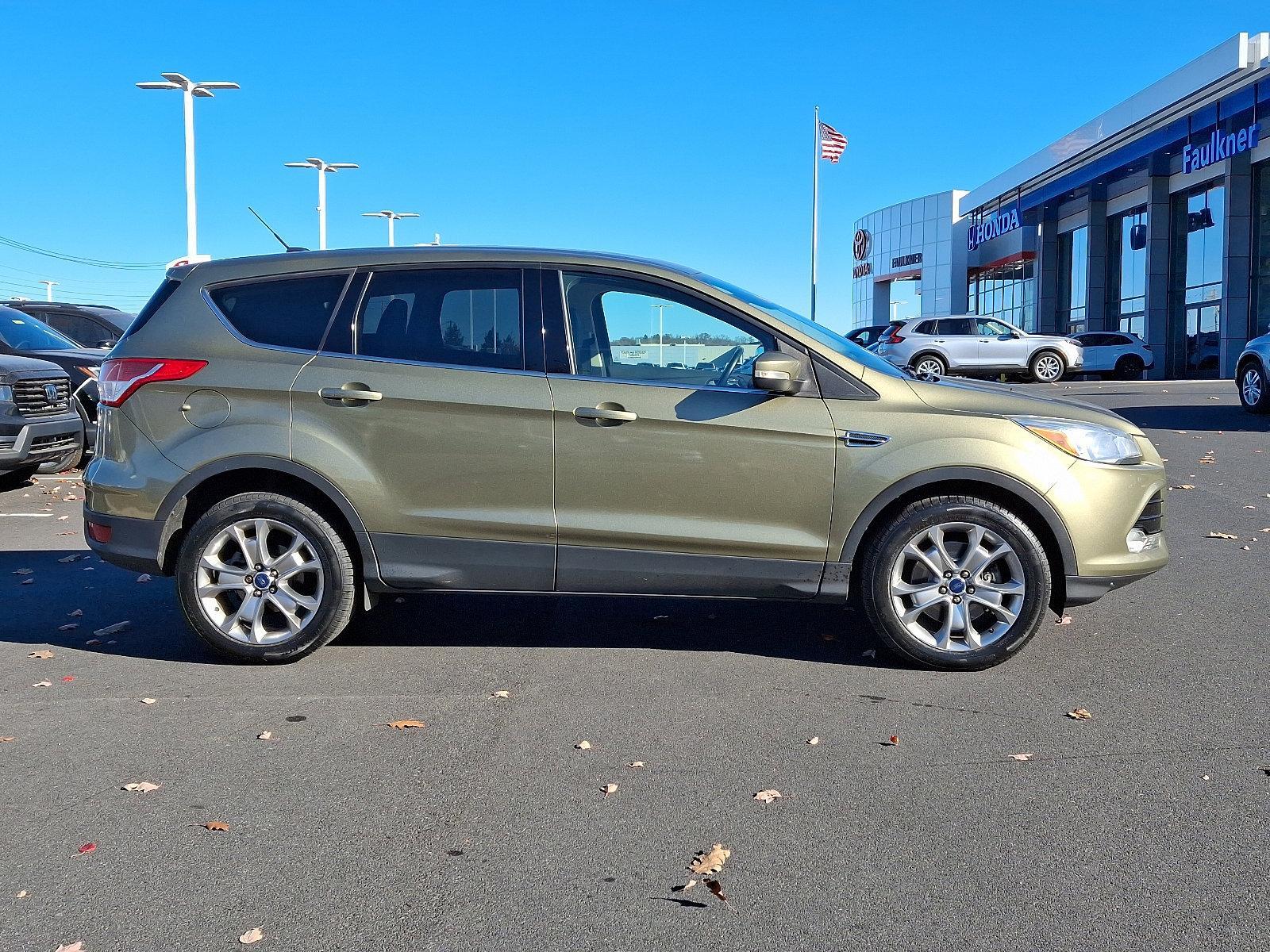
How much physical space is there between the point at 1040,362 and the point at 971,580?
88.3ft

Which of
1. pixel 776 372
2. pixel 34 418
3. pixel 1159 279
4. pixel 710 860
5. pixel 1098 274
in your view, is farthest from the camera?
pixel 1098 274

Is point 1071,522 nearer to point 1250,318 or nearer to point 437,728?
point 437,728

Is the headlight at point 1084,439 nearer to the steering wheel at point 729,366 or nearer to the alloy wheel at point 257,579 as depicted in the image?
the steering wheel at point 729,366

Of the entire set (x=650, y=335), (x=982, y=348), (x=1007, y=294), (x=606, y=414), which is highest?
(x=1007, y=294)

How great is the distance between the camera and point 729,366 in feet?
16.7

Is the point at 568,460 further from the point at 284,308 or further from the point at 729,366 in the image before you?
the point at 284,308

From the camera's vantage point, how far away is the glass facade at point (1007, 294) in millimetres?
46188

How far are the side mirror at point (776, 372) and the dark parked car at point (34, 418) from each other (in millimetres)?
8455

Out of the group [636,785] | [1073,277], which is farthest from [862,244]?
[636,785]

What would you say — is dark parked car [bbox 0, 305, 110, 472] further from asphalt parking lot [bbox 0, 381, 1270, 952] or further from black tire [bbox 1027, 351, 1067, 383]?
black tire [bbox 1027, 351, 1067, 383]

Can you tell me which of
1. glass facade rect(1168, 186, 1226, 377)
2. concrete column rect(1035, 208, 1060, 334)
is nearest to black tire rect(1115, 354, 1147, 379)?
glass facade rect(1168, 186, 1226, 377)

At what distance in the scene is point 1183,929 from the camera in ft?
9.16

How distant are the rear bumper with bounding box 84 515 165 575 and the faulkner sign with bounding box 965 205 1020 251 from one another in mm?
39972

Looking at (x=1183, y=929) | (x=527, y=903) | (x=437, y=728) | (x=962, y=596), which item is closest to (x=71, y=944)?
(x=527, y=903)
